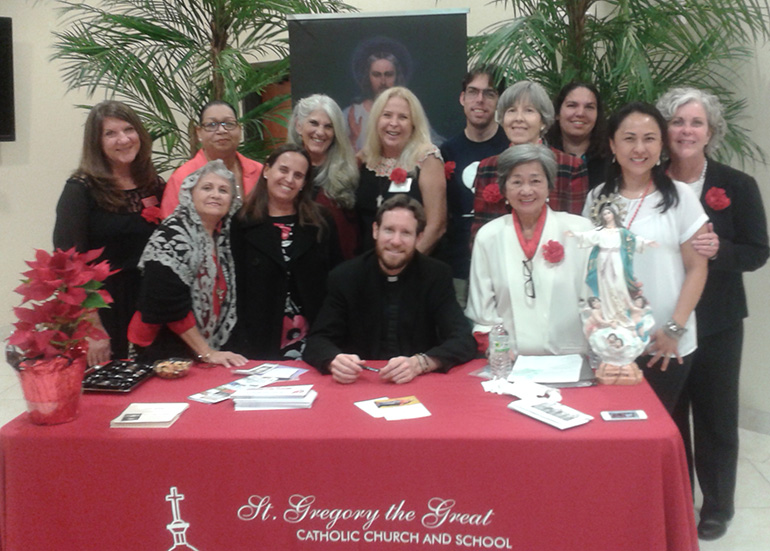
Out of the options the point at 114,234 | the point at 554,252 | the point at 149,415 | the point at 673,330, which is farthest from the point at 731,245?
the point at 114,234

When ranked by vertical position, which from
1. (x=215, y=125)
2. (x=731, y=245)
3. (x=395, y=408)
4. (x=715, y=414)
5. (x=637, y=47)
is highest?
(x=637, y=47)

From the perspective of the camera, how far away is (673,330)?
2.36 meters

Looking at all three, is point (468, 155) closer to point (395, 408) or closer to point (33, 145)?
point (395, 408)

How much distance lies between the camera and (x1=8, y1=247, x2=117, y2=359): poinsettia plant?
1929mm

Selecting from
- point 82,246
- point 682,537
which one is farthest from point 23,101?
point 682,537

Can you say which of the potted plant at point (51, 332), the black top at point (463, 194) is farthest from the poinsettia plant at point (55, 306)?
the black top at point (463, 194)

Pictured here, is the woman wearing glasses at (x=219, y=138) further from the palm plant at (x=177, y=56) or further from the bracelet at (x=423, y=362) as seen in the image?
the bracelet at (x=423, y=362)

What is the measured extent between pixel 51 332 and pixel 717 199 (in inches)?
89.8

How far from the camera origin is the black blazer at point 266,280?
2779mm

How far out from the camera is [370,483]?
6.08ft

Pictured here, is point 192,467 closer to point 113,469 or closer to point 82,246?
point 113,469

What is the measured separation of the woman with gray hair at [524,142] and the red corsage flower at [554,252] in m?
0.37

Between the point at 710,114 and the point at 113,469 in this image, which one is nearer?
the point at 113,469

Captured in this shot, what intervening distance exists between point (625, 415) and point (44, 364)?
166 centimetres
